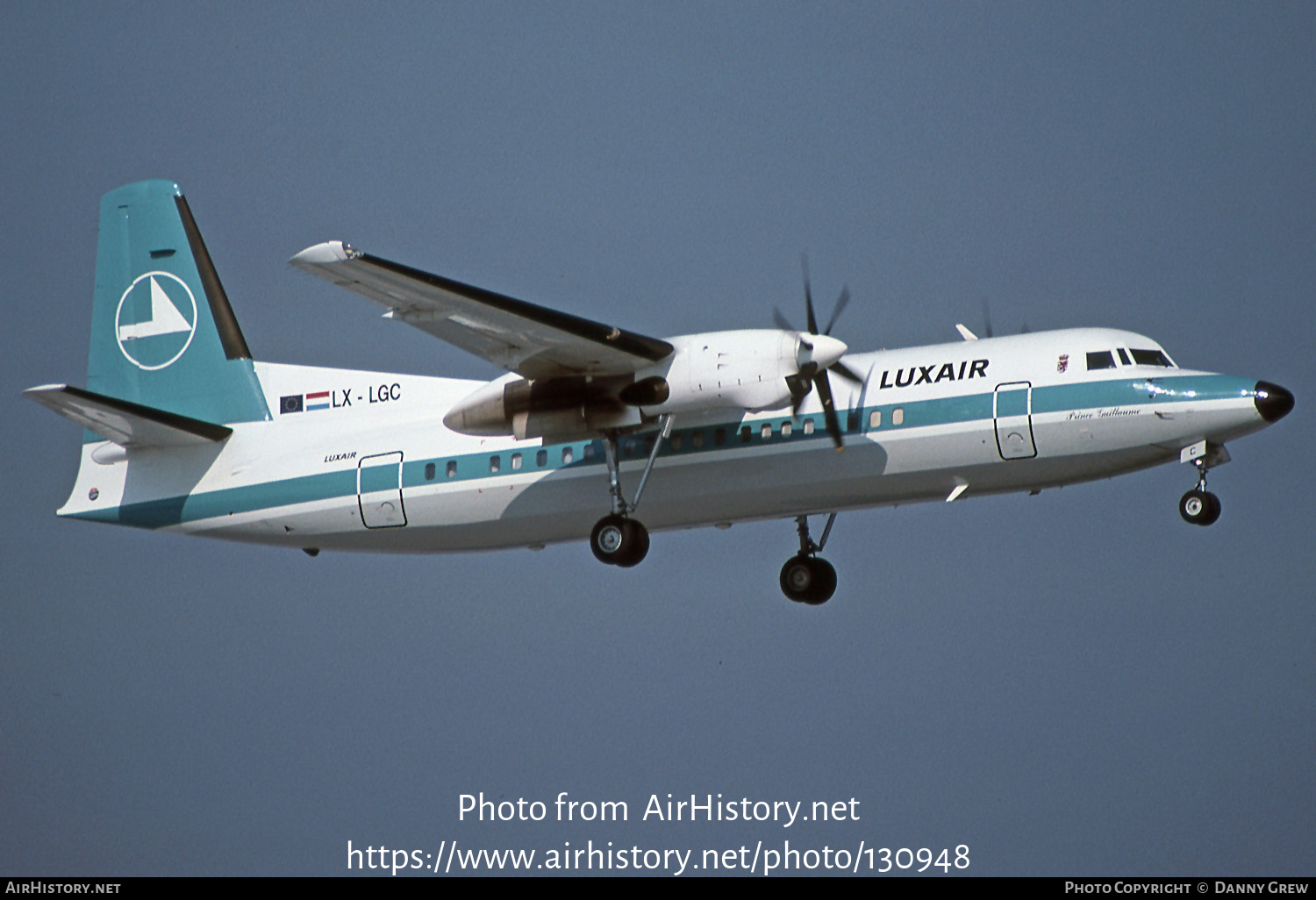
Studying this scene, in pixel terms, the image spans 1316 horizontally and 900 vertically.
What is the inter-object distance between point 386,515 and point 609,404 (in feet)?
12.5

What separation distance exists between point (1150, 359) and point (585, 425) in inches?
273

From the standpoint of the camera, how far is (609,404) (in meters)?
20.0

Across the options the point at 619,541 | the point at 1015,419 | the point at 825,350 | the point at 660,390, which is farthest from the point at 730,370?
the point at 1015,419

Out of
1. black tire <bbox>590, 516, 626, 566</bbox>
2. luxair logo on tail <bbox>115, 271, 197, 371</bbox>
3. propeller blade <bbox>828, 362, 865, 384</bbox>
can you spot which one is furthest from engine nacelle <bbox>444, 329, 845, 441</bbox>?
luxair logo on tail <bbox>115, 271, 197, 371</bbox>

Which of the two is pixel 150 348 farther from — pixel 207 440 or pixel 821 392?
pixel 821 392

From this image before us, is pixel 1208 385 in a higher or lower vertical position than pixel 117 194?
lower

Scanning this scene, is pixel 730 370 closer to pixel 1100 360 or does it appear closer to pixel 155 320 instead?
pixel 1100 360

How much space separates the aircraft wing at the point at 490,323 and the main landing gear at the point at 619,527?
100cm

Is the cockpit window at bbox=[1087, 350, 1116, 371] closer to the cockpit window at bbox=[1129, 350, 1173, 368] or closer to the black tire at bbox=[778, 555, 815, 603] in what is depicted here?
the cockpit window at bbox=[1129, 350, 1173, 368]

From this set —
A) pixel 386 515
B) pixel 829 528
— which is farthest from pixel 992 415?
pixel 386 515

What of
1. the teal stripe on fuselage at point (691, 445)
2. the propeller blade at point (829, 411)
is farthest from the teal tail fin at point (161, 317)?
the propeller blade at point (829, 411)

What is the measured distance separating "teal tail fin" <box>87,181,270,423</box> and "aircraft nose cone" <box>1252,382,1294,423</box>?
13752mm

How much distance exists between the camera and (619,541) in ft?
65.7

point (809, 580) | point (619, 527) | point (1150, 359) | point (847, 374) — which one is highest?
point (847, 374)
